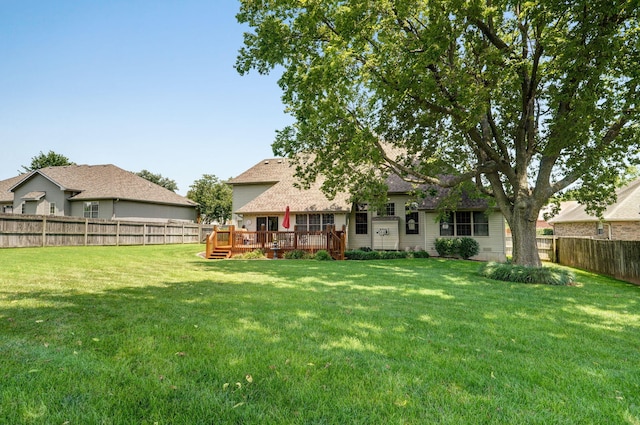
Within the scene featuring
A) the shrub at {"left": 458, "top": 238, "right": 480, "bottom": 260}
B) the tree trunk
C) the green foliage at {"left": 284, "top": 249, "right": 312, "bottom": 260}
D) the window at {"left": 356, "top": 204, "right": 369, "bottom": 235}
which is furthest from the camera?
the window at {"left": 356, "top": 204, "right": 369, "bottom": 235}

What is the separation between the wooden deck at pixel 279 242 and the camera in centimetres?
1652

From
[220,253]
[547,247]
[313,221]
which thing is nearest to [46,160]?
[220,253]

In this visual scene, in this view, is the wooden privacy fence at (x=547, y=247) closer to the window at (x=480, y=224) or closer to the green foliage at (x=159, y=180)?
the window at (x=480, y=224)

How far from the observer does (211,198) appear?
42.7 m

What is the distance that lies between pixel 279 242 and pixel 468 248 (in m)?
9.82

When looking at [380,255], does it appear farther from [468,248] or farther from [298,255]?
[468,248]

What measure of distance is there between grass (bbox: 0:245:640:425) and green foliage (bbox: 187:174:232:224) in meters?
37.6

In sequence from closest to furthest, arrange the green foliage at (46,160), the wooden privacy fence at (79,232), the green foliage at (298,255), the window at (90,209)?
the green foliage at (298,255)
the wooden privacy fence at (79,232)
the window at (90,209)
the green foliage at (46,160)

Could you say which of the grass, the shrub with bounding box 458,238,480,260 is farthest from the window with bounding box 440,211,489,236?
the grass

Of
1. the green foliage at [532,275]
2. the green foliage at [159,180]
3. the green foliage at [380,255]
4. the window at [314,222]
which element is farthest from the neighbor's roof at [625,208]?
the green foliage at [159,180]

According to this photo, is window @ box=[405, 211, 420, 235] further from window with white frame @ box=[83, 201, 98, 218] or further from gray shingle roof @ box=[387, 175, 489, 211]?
window with white frame @ box=[83, 201, 98, 218]

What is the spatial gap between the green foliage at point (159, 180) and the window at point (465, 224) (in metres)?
49.6

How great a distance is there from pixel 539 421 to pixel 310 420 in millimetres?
1559

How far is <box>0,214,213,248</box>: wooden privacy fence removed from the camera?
16438mm
